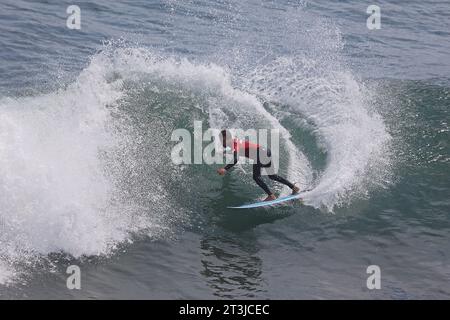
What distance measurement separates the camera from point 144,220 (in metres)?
12.2

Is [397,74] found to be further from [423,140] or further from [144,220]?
[144,220]

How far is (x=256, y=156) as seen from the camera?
13367 millimetres

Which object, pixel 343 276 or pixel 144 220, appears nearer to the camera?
pixel 343 276

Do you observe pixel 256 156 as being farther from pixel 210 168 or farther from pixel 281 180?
pixel 210 168

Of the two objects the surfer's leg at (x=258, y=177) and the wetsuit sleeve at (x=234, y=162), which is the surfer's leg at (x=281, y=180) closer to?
the surfer's leg at (x=258, y=177)

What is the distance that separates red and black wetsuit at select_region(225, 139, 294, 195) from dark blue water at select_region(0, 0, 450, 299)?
1.67 feet

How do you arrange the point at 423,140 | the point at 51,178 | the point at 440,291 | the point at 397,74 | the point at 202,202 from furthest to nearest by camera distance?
the point at 397,74, the point at 423,140, the point at 202,202, the point at 51,178, the point at 440,291

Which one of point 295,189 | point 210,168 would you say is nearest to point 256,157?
point 295,189

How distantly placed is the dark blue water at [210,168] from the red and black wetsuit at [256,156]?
0.51 metres

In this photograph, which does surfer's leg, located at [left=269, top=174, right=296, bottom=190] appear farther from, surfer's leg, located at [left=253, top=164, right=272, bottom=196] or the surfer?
surfer's leg, located at [left=253, top=164, right=272, bottom=196]
